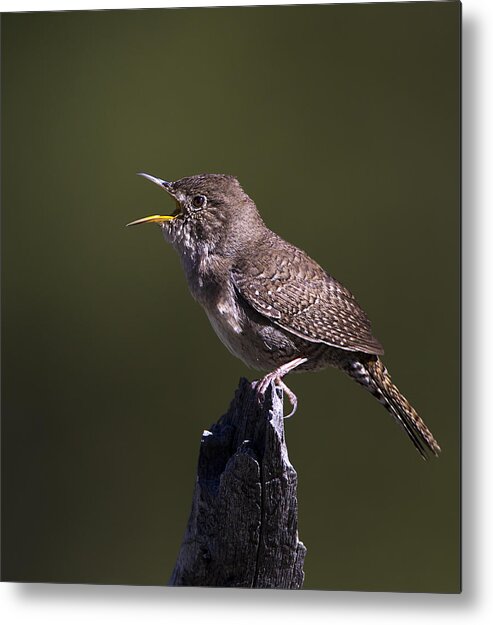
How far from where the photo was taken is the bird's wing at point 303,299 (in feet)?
13.9

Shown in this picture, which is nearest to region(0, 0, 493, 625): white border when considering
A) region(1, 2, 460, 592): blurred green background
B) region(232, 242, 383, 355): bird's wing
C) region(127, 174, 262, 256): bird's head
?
region(1, 2, 460, 592): blurred green background

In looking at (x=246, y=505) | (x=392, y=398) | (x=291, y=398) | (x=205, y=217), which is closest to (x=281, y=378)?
(x=291, y=398)

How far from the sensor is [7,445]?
469 cm

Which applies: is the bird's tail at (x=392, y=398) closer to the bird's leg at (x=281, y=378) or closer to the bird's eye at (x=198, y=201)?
the bird's leg at (x=281, y=378)

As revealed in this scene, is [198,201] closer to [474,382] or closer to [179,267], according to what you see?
[179,267]

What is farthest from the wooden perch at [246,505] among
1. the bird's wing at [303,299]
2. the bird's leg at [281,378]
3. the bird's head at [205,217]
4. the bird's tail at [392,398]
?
the bird's head at [205,217]

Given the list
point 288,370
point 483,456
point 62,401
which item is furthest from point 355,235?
point 62,401

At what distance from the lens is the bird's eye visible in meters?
4.46

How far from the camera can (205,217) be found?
447cm

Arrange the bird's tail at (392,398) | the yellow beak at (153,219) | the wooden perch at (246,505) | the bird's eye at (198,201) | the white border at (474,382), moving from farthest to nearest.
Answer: the bird's eye at (198,201) → the yellow beak at (153,219) → the bird's tail at (392,398) → the white border at (474,382) → the wooden perch at (246,505)

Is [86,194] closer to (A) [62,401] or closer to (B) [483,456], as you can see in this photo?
(A) [62,401]

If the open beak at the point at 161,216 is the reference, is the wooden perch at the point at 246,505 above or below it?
below

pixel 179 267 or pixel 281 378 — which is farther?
pixel 179 267

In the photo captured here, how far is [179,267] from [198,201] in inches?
14.9
